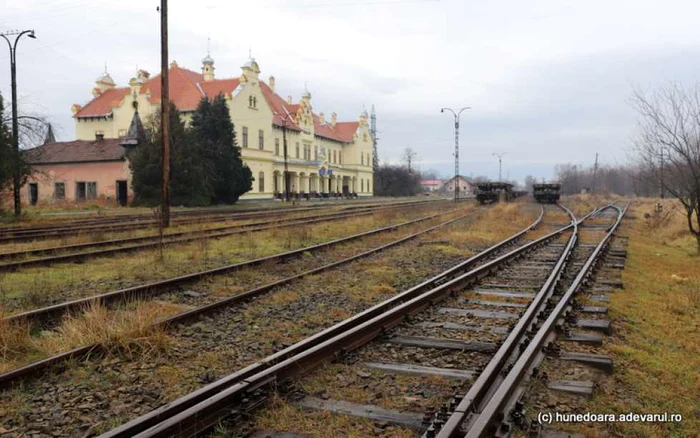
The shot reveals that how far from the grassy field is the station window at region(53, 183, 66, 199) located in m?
46.7

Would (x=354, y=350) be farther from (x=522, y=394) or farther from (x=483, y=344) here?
(x=522, y=394)

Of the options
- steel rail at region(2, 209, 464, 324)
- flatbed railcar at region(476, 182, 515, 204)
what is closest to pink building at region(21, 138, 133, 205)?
flatbed railcar at region(476, 182, 515, 204)

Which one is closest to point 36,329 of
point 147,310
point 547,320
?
point 147,310

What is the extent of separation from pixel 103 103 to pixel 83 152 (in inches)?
505

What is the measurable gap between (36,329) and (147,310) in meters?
1.32

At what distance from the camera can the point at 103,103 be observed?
58812mm

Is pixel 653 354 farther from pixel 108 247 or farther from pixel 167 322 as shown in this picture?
pixel 108 247

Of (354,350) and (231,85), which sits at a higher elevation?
(231,85)

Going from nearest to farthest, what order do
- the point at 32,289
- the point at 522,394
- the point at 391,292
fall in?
the point at 522,394 → the point at 32,289 → the point at 391,292

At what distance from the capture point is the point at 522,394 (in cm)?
468

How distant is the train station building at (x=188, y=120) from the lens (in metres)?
46.4

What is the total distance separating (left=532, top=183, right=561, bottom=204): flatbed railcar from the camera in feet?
168

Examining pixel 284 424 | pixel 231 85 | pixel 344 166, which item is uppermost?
pixel 231 85

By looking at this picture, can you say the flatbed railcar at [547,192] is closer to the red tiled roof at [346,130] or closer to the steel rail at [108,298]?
the red tiled roof at [346,130]
